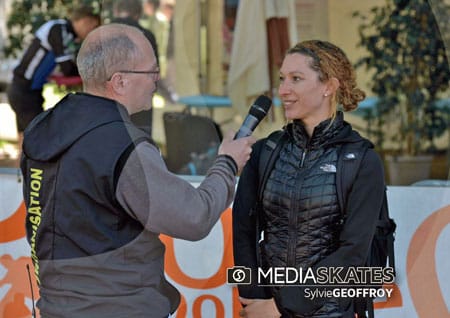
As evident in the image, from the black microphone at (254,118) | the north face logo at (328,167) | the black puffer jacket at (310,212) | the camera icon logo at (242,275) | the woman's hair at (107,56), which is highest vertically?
the woman's hair at (107,56)

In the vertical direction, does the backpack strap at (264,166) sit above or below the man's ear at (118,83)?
below

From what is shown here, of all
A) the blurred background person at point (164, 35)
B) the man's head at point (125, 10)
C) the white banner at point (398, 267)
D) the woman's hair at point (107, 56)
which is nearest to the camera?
the woman's hair at point (107, 56)

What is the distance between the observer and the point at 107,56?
188 centimetres


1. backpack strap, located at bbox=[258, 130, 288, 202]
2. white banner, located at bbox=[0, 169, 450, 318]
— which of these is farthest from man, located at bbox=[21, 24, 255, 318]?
white banner, located at bbox=[0, 169, 450, 318]

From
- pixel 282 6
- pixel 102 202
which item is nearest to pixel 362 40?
pixel 282 6

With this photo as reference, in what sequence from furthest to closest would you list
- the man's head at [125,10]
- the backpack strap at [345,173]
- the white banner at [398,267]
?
the man's head at [125,10], the white banner at [398,267], the backpack strap at [345,173]

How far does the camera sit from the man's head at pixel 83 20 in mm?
4156

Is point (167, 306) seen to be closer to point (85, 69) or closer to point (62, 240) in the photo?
point (62, 240)

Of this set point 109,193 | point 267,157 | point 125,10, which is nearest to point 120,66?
point 109,193

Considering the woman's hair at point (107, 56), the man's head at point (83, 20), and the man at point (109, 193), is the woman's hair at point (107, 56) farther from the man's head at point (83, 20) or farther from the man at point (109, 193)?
the man's head at point (83, 20)

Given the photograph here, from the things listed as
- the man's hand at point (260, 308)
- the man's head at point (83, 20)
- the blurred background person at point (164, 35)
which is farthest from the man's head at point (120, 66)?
the blurred background person at point (164, 35)

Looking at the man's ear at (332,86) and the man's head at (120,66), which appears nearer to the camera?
the man's head at (120,66)

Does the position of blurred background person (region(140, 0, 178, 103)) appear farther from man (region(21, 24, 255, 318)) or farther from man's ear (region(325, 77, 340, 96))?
man (region(21, 24, 255, 318))

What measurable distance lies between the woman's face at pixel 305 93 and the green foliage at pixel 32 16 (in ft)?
7.40
